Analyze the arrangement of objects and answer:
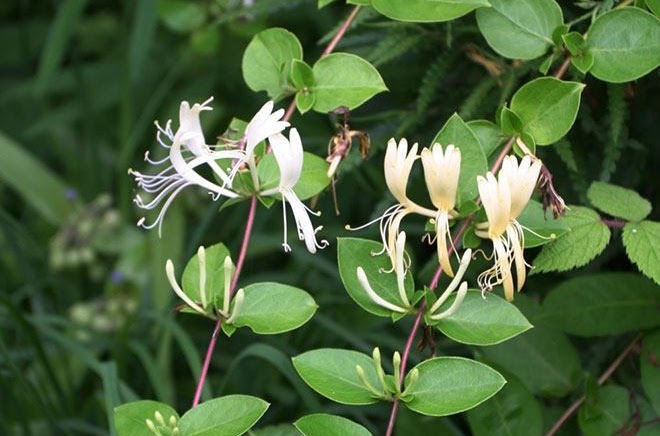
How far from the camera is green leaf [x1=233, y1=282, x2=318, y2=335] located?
60cm

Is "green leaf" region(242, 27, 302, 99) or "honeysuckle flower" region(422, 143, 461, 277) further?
"green leaf" region(242, 27, 302, 99)

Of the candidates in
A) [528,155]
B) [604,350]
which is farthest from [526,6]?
[604,350]

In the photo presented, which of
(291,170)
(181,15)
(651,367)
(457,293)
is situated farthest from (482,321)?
(181,15)

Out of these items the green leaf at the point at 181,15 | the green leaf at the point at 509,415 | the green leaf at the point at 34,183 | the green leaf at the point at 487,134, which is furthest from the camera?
the green leaf at the point at 34,183

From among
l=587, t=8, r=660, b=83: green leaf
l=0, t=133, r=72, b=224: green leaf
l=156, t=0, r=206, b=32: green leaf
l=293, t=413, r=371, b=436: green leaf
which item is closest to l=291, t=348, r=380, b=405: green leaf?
l=293, t=413, r=371, b=436: green leaf

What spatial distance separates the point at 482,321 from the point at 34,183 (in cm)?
104

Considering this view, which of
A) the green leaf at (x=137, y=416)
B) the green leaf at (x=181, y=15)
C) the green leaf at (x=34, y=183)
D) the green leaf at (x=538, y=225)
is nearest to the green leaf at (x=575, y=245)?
the green leaf at (x=538, y=225)

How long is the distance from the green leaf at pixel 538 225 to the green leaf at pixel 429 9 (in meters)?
0.12

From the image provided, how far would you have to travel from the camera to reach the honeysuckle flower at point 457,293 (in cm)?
54

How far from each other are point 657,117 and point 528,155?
33cm

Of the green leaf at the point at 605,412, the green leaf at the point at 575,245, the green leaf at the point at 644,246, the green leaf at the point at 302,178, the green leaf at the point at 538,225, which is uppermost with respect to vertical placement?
the green leaf at the point at 302,178

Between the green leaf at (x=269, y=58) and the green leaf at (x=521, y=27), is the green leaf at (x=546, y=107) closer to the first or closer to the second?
the green leaf at (x=521, y=27)

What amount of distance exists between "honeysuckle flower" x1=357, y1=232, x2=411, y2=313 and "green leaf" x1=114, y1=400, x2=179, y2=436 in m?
0.13

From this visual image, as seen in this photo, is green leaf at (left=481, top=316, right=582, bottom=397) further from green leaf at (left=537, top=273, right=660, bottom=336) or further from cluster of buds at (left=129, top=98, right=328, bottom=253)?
cluster of buds at (left=129, top=98, right=328, bottom=253)
